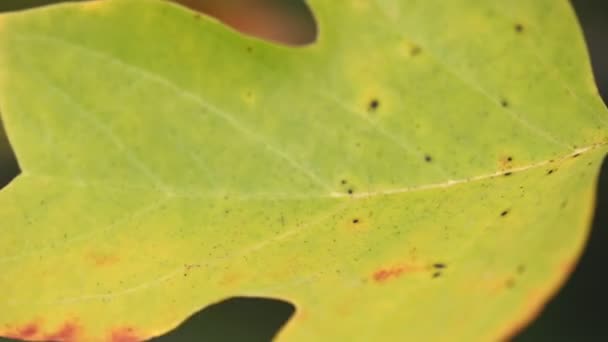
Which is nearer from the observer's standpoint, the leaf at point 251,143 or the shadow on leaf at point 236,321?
the leaf at point 251,143

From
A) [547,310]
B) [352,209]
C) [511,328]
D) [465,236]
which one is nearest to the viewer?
[511,328]

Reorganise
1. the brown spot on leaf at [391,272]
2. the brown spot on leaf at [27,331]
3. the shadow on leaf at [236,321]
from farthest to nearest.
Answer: the shadow on leaf at [236,321] < the brown spot on leaf at [27,331] < the brown spot on leaf at [391,272]

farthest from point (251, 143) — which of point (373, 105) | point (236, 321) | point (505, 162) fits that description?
point (236, 321)

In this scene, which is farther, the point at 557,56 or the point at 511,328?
the point at 557,56

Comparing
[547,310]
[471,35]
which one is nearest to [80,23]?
[471,35]

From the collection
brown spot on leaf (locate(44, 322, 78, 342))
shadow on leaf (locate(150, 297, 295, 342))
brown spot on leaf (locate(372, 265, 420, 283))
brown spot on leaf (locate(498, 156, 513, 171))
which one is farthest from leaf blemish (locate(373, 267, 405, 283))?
shadow on leaf (locate(150, 297, 295, 342))

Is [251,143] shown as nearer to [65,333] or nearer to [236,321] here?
[65,333]

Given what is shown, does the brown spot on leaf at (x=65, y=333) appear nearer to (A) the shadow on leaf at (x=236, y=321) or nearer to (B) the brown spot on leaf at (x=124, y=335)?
(B) the brown spot on leaf at (x=124, y=335)

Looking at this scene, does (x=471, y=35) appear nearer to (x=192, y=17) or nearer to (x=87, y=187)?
(x=192, y=17)

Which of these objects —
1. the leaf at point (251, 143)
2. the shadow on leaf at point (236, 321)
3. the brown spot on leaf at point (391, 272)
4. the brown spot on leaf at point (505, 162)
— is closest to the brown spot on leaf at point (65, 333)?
the leaf at point (251, 143)
